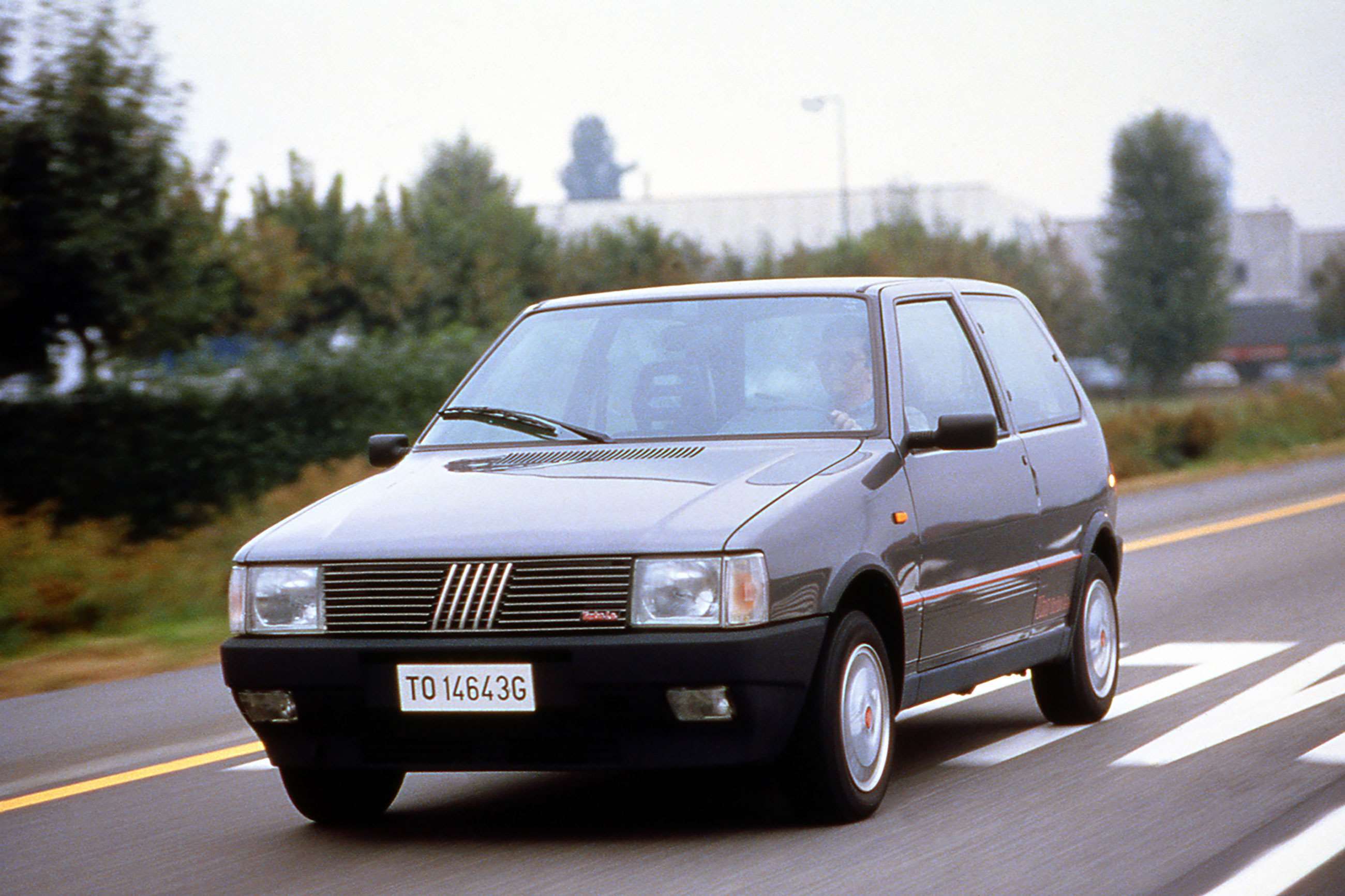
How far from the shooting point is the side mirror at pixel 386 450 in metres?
7.30

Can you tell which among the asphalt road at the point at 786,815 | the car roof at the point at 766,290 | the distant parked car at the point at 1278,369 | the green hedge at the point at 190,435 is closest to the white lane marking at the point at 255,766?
the asphalt road at the point at 786,815

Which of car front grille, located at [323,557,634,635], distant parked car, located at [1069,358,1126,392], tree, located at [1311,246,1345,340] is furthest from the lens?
tree, located at [1311,246,1345,340]

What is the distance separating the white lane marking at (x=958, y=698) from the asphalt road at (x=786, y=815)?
4 cm

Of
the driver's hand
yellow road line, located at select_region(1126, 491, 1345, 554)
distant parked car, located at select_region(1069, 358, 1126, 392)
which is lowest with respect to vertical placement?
distant parked car, located at select_region(1069, 358, 1126, 392)

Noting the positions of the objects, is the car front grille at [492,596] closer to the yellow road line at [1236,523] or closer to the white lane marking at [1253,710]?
the white lane marking at [1253,710]

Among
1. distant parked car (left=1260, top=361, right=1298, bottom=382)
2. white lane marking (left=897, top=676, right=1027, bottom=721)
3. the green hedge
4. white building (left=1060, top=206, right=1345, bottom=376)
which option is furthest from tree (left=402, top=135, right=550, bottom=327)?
white building (left=1060, top=206, right=1345, bottom=376)

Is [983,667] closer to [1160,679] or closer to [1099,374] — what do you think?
[1160,679]

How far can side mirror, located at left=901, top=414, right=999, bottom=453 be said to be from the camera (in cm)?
653

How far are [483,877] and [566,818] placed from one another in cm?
90

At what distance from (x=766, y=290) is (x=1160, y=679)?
10.9 feet

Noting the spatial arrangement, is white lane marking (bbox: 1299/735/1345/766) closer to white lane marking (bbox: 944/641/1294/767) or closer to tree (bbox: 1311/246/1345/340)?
white lane marking (bbox: 944/641/1294/767)

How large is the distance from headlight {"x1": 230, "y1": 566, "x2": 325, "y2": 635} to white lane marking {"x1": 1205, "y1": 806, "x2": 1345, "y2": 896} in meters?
2.58

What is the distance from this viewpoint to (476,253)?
4653 cm

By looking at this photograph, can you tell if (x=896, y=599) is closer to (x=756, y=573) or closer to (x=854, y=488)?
(x=854, y=488)
